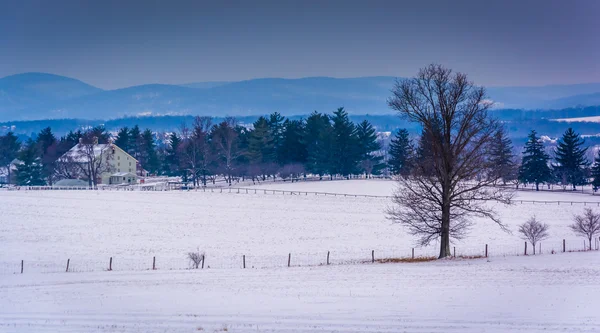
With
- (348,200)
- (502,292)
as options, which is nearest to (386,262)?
(502,292)

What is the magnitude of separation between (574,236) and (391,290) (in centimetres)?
3082

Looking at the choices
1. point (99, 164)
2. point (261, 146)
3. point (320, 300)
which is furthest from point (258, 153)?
point (320, 300)

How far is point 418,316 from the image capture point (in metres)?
17.4

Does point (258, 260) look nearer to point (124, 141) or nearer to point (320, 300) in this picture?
point (320, 300)

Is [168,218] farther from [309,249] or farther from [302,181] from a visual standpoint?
[302,181]

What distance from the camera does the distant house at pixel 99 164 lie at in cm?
8838

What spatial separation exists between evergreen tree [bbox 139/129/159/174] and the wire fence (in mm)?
76918

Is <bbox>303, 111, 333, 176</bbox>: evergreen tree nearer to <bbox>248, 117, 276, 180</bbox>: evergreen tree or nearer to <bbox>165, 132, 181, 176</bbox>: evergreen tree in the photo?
<bbox>248, 117, 276, 180</bbox>: evergreen tree

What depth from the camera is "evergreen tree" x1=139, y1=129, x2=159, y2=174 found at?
112 metres

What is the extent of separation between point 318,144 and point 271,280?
76033mm

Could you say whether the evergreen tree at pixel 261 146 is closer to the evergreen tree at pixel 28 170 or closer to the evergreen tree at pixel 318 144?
the evergreen tree at pixel 318 144

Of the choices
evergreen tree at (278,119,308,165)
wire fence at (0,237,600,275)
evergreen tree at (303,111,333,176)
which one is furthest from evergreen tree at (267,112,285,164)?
wire fence at (0,237,600,275)

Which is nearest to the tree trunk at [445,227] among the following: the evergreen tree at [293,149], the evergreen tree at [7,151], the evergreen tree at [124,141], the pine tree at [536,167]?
the pine tree at [536,167]

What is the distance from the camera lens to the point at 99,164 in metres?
87.8
